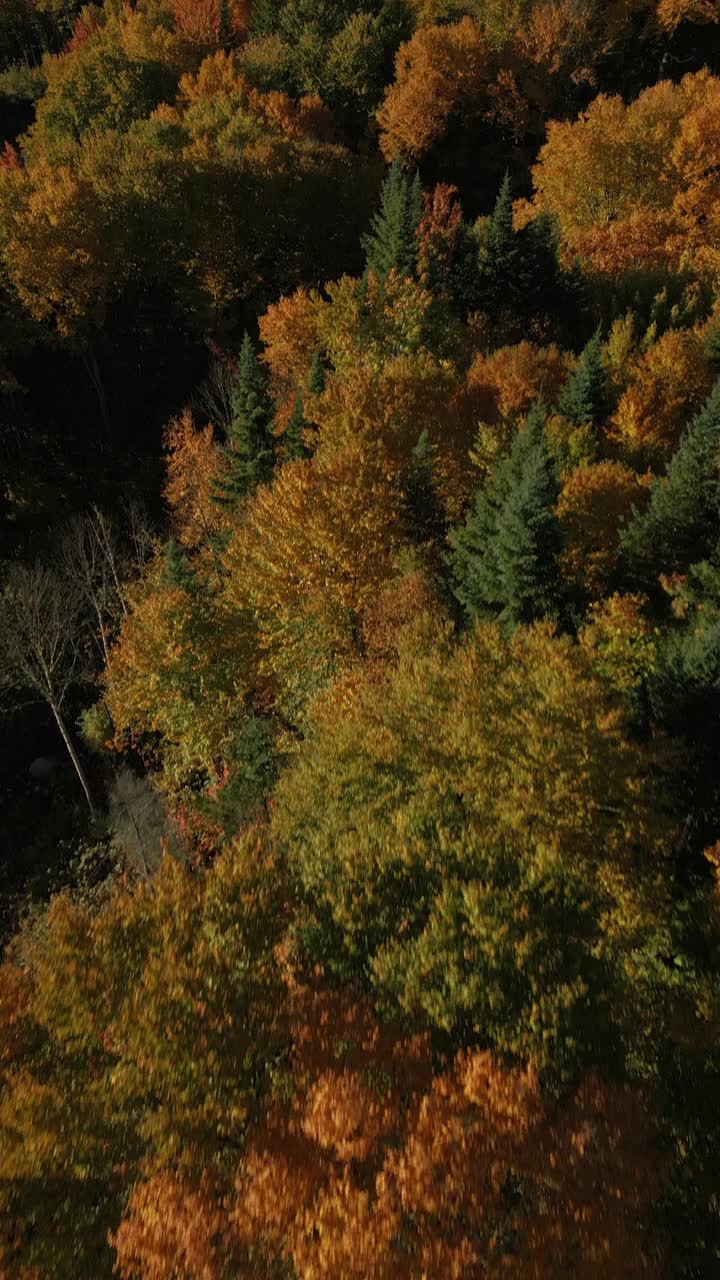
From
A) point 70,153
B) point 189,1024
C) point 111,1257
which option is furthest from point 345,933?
point 70,153

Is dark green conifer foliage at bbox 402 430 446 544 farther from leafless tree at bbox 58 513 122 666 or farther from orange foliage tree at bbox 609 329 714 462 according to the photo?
leafless tree at bbox 58 513 122 666

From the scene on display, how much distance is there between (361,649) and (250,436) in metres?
16.2

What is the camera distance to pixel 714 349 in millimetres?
35125

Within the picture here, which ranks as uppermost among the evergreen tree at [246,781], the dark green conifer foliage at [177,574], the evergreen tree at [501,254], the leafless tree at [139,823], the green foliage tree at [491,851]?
the evergreen tree at [501,254]

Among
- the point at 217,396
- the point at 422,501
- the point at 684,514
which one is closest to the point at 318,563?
the point at 422,501

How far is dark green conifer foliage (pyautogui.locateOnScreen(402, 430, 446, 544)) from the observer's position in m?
28.3

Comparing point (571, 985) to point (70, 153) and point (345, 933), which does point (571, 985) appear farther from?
point (70, 153)

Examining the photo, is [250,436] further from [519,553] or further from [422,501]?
[519,553]

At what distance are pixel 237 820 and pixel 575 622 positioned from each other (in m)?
15.1

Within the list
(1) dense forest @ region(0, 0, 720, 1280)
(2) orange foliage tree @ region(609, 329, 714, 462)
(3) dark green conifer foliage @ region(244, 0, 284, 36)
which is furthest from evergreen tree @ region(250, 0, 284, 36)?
(2) orange foliage tree @ region(609, 329, 714, 462)

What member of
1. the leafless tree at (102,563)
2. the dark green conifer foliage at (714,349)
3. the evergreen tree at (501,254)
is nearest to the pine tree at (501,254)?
the evergreen tree at (501,254)

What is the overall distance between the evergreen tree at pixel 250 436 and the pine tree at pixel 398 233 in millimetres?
10356

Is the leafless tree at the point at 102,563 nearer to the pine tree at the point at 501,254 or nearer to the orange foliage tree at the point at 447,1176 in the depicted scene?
the orange foliage tree at the point at 447,1176

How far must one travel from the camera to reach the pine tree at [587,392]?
32438 millimetres
